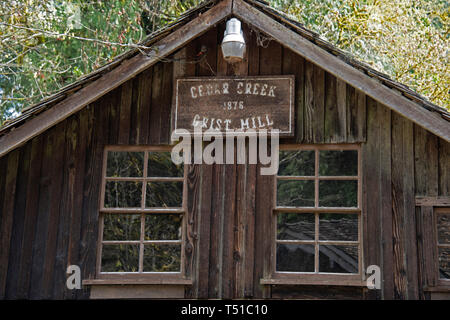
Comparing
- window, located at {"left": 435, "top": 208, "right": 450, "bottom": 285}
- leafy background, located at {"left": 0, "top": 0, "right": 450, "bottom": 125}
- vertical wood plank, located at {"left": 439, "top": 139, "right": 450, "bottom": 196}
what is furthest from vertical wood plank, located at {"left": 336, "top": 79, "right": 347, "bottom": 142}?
leafy background, located at {"left": 0, "top": 0, "right": 450, "bottom": 125}

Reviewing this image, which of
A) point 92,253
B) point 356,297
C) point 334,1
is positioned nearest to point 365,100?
point 356,297

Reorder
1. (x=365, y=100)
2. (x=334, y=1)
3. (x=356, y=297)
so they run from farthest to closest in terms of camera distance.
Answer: (x=334, y=1), (x=365, y=100), (x=356, y=297)

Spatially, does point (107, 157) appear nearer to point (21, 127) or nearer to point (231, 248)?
point (21, 127)

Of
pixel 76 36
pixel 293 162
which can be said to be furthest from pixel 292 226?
pixel 76 36

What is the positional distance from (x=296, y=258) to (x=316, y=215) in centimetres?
155

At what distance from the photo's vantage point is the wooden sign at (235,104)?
719cm

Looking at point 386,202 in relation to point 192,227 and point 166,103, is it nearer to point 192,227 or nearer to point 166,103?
point 192,227

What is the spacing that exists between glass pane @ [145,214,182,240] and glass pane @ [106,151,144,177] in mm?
619

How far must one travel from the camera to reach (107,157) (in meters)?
7.52

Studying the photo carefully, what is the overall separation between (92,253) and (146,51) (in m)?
2.33

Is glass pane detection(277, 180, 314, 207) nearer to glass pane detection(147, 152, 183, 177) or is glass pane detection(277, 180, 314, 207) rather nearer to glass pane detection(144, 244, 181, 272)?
glass pane detection(147, 152, 183, 177)

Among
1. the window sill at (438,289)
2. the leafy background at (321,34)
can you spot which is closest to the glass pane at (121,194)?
the window sill at (438,289)

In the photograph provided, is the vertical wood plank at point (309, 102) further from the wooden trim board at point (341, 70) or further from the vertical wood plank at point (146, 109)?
the vertical wood plank at point (146, 109)
